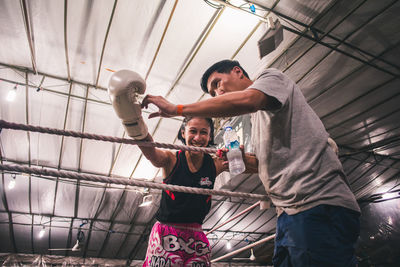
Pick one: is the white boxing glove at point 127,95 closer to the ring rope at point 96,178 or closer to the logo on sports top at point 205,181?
the ring rope at point 96,178

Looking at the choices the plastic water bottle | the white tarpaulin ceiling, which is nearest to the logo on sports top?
the plastic water bottle

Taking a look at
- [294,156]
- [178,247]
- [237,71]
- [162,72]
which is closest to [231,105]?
[294,156]

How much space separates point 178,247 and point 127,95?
87cm

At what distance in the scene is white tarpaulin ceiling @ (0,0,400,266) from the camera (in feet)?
15.1

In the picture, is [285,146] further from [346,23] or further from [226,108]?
[346,23]

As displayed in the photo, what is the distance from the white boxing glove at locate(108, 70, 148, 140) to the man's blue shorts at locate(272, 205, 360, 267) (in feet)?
2.76

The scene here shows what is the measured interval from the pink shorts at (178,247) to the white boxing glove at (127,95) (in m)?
0.64

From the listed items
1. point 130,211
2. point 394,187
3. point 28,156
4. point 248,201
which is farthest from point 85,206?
point 394,187

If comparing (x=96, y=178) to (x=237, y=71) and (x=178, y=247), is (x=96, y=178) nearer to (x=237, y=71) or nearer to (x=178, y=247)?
(x=178, y=247)

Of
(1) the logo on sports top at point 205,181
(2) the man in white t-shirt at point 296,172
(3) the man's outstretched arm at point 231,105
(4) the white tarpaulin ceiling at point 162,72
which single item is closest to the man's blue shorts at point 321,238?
(2) the man in white t-shirt at point 296,172

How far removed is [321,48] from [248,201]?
23.6ft

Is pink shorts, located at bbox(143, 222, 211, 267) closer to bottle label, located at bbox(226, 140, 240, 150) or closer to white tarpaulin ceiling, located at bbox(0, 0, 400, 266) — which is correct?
bottle label, located at bbox(226, 140, 240, 150)

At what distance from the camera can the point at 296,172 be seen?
0.87 meters

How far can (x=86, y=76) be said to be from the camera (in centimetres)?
591
